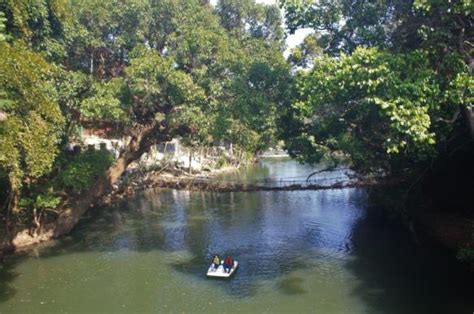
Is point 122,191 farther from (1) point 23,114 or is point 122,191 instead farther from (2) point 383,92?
(2) point 383,92

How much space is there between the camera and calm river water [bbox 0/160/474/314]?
1496 centimetres

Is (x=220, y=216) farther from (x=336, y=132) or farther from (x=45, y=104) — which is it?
(x=45, y=104)

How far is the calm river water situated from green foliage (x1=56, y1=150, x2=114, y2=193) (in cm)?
318

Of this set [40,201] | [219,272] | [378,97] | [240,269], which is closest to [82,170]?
[40,201]

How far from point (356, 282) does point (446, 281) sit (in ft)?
Result: 11.3

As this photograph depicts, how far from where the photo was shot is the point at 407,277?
670 inches

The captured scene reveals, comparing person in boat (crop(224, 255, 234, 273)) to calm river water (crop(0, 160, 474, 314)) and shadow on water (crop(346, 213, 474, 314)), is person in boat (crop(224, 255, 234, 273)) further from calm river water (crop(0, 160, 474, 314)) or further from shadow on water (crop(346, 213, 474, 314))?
shadow on water (crop(346, 213, 474, 314))

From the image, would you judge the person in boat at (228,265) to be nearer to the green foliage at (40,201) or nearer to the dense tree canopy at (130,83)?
the dense tree canopy at (130,83)

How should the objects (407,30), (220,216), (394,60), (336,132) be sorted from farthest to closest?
(220,216) < (336,132) < (407,30) < (394,60)

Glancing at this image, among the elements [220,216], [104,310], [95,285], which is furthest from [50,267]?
[220,216]

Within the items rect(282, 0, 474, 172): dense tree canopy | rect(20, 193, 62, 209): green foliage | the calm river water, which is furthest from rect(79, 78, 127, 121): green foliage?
rect(282, 0, 474, 172): dense tree canopy

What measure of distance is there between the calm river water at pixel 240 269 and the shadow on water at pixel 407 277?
4 centimetres

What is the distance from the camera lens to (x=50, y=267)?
19031 mm

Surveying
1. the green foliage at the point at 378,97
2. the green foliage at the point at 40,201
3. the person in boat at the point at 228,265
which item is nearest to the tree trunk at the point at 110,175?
the green foliage at the point at 40,201
